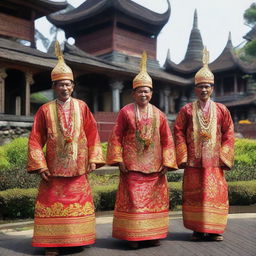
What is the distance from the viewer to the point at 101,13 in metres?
24.5

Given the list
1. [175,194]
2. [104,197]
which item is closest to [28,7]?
[104,197]

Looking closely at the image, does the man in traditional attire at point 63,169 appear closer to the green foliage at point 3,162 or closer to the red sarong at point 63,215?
the red sarong at point 63,215

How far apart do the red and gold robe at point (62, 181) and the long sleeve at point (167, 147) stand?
0.77 meters

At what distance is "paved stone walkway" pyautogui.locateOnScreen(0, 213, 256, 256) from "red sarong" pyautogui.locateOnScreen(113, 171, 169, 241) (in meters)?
0.17

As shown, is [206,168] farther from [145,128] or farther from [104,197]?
[104,197]

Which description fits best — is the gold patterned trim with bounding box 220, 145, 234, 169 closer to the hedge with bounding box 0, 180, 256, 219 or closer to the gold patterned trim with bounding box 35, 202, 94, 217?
the gold patterned trim with bounding box 35, 202, 94, 217

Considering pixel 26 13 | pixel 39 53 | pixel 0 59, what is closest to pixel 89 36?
pixel 26 13

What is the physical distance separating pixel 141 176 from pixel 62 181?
0.91m

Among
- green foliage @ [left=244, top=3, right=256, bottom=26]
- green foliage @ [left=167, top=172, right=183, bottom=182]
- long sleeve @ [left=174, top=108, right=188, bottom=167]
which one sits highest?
green foliage @ [left=244, top=3, right=256, bottom=26]

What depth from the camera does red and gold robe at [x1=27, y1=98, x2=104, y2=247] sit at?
163 inches

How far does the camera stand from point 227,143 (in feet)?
15.8

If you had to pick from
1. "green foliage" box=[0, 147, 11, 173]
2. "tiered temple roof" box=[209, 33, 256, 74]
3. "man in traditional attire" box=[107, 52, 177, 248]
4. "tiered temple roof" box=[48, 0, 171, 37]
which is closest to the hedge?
"green foliage" box=[0, 147, 11, 173]

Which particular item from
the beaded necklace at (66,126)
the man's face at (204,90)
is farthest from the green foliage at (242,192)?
the beaded necklace at (66,126)

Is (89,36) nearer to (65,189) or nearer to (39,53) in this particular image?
(39,53)
